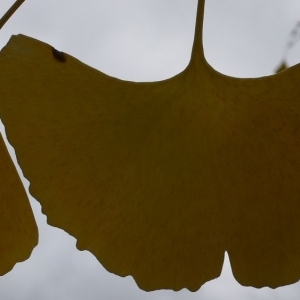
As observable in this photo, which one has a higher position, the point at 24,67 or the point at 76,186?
the point at 24,67

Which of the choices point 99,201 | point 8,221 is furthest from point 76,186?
point 8,221

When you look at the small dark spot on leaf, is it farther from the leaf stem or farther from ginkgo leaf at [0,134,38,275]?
ginkgo leaf at [0,134,38,275]

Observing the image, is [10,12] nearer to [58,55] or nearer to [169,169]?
[58,55]

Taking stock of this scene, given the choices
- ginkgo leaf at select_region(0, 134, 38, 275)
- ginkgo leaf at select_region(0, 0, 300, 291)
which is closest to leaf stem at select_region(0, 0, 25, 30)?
ginkgo leaf at select_region(0, 0, 300, 291)

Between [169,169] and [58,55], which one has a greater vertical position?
[58,55]

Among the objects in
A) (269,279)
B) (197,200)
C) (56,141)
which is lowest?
(269,279)

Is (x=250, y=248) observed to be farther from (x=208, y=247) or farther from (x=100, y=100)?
(x=100, y=100)

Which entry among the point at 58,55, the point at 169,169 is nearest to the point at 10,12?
the point at 58,55
